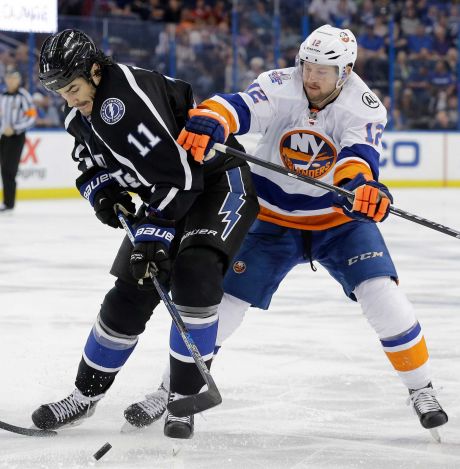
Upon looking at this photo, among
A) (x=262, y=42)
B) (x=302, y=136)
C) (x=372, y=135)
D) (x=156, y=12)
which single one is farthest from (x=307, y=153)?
(x=156, y=12)

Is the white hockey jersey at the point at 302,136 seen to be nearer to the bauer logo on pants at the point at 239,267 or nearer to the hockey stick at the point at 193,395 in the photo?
the bauer logo on pants at the point at 239,267

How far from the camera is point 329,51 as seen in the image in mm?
2754

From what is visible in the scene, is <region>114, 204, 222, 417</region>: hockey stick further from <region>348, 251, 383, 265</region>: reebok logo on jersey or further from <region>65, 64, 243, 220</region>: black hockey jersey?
<region>348, 251, 383, 265</region>: reebok logo on jersey

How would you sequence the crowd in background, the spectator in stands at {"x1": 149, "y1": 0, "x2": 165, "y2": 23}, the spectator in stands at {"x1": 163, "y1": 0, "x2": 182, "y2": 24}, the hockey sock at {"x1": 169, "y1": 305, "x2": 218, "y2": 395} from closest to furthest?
the hockey sock at {"x1": 169, "y1": 305, "x2": 218, "y2": 395}
the crowd in background
the spectator in stands at {"x1": 149, "y1": 0, "x2": 165, "y2": 23}
the spectator in stands at {"x1": 163, "y1": 0, "x2": 182, "y2": 24}

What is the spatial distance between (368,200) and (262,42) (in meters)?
10.0

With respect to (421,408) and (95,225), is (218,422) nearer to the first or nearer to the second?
(421,408)

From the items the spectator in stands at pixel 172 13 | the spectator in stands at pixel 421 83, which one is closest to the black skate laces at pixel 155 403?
the spectator in stands at pixel 172 13

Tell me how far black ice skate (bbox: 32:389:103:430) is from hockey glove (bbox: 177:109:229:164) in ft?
2.27

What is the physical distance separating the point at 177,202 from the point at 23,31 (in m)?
Result: 8.67

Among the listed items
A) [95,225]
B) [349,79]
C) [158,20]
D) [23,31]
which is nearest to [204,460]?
[349,79]

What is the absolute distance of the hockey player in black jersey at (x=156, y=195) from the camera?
2.50 meters

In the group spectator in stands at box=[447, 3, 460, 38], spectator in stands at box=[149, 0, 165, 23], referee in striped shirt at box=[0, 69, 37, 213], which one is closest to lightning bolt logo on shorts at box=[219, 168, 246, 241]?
referee in striped shirt at box=[0, 69, 37, 213]

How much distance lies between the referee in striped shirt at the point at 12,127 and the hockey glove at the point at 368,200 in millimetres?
7058

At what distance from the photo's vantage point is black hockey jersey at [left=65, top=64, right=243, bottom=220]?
8.19 feet
